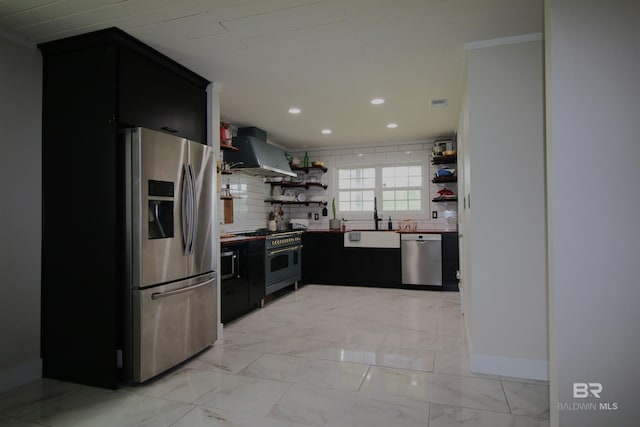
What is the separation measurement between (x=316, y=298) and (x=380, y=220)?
202cm

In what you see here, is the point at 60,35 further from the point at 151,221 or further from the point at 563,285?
the point at 563,285

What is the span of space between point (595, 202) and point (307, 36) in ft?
6.58

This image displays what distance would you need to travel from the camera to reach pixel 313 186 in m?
6.82

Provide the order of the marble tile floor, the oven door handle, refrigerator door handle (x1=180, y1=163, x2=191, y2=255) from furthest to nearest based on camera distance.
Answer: the oven door handle, refrigerator door handle (x1=180, y1=163, x2=191, y2=255), the marble tile floor

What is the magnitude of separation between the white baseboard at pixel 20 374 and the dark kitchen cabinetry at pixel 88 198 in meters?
0.05

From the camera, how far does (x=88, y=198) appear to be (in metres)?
2.53

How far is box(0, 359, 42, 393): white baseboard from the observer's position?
2.43 metres

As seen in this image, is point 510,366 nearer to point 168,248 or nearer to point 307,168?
point 168,248

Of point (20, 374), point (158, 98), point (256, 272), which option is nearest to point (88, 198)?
point (158, 98)

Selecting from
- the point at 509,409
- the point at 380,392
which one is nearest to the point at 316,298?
the point at 380,392

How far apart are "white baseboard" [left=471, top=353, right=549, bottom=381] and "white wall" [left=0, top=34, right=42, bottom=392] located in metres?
3.14

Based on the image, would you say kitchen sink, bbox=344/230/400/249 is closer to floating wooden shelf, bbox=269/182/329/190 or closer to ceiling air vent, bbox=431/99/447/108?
floating wooden shelf, bbox=269/182/329/190

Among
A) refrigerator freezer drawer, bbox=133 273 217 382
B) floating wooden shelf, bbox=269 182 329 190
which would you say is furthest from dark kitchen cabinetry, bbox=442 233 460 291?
refrigerator freezer drawer, bbox=133 273 217 382

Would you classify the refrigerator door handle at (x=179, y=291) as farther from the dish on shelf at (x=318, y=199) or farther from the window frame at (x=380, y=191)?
the window frame at (x=380, y=191)
